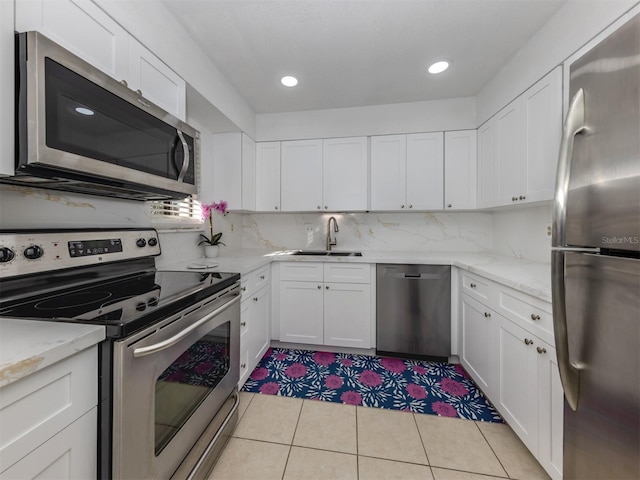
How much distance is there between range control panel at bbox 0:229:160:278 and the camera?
3.13ft

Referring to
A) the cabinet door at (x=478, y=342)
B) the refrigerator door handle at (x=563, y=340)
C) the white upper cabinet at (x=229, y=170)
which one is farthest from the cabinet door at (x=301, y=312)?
the refrigerator door handle at (x=563, y=340)

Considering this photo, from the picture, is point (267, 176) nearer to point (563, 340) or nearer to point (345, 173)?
point (345, 173)

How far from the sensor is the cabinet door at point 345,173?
2.75 m

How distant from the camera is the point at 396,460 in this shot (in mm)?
1362

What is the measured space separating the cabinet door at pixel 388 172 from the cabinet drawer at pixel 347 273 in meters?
0.69

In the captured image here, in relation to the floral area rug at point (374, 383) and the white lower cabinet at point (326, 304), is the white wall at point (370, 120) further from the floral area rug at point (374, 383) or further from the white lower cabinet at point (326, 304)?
the floral area rug at point (374, 383)

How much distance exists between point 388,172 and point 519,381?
199 centimetres

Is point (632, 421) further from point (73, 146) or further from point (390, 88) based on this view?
point (390, 88)

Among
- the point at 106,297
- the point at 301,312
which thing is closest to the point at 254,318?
the point at 301,312

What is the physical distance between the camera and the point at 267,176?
2.91 m

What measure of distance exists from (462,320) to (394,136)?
1.85 m

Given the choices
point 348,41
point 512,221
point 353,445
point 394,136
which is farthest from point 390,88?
point 353,445

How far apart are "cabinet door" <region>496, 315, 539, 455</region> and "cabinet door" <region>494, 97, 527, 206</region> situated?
1.02 metres

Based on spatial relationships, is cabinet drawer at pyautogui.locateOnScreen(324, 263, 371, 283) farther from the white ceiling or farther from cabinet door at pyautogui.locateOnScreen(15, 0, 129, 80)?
cabinet door at pyautogui.locateOnScreen(15, 0, 129, 80)
